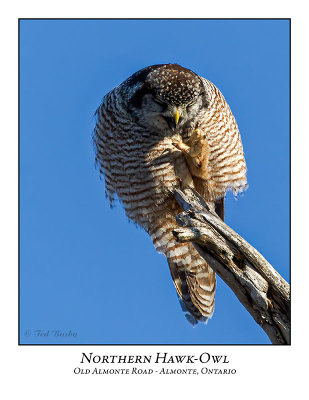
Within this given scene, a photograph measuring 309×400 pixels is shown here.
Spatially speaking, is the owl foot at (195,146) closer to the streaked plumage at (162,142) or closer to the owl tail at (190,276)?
the streaked plumage at (162,142)

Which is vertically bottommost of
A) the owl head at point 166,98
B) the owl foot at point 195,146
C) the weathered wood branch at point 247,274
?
the weathered wood branch at point 247,274

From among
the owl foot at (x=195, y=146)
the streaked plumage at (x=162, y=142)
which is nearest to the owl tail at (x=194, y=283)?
the streaked plumage at (x=162, y=142)

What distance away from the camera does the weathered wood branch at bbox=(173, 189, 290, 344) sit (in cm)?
513

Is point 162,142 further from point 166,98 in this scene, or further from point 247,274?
point 247,274

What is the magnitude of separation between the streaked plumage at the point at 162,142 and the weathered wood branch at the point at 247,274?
1.26 meters

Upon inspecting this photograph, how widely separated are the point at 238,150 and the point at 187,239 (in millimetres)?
1869

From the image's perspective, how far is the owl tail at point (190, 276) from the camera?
7.38 metres

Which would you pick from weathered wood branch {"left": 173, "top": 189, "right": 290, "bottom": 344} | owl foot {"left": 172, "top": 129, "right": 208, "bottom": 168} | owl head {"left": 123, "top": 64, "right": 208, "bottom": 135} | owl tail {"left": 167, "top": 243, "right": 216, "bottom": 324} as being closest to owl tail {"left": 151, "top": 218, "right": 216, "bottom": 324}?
owl tail {"left": 167, "top": 243, "right": 216, "bottom": 324}

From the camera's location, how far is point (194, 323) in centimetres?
740

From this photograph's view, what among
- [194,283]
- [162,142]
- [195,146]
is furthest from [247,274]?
[194,283]

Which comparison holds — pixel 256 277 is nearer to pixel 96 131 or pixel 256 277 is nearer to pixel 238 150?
pixel 238 150

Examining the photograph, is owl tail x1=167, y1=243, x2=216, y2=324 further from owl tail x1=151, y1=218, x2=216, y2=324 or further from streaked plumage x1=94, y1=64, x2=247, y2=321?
streaked plumage x1=94, y1=64, x2=247, y2=321

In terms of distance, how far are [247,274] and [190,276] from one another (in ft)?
7.76
